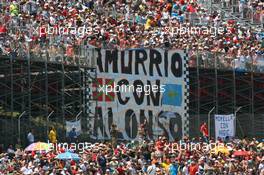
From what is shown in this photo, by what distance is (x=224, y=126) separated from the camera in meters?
78.9

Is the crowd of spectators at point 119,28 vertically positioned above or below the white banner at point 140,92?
above

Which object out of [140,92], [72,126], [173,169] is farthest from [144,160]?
[140,92]

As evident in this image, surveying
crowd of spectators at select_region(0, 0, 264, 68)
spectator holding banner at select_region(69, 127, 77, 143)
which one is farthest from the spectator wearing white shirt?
crowd of spectators at select_region(0, 0, 264, 68)

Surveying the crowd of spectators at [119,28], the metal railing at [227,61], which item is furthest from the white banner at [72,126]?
the metal railing at [227,61]

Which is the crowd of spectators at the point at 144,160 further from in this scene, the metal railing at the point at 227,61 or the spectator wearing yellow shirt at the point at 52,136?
the metal railing at the point at 227,61

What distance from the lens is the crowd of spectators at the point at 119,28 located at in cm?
7700

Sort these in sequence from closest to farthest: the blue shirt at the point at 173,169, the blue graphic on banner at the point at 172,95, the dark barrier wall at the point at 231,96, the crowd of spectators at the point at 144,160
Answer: the crowd of spectators at the point at 144,160
the blue shirt at the point at 173,169
the blue graphic on banner at the point at 172,95
the dark barrier wall at the point at 231,96

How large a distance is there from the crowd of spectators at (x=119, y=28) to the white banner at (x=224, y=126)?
85.5 inches

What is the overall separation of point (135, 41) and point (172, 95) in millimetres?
2497

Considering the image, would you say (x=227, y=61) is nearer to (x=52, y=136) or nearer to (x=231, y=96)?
(x=231, y=96)

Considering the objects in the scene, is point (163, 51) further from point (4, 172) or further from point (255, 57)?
point (4, 172)

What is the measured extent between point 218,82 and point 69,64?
6.36 metres

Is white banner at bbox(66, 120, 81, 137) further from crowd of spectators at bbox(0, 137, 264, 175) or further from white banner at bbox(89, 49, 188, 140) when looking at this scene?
crowd of spectators at bbox(0, 137, 264, 175)

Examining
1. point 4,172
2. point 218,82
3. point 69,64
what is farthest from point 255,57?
point 4,172
